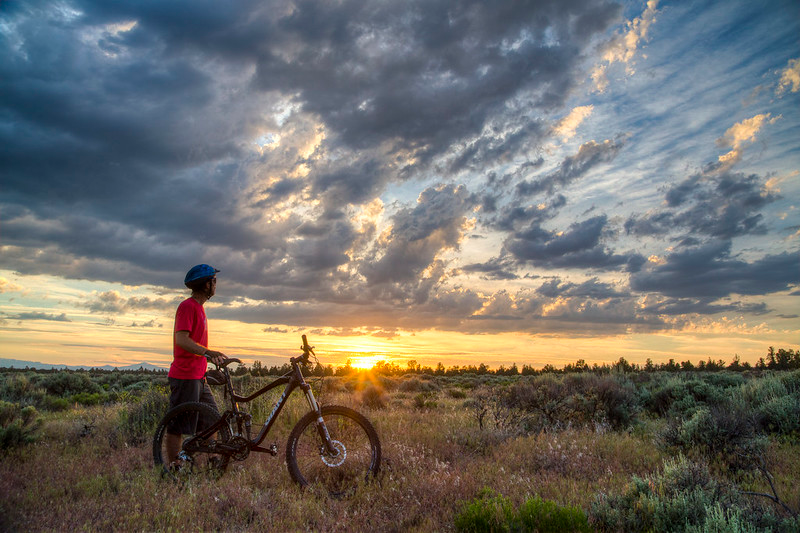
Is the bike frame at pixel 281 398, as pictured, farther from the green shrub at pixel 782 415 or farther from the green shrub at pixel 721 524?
the green shrub at pixel 782 415

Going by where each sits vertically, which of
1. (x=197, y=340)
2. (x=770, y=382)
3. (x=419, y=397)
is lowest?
(x=419, y=397)

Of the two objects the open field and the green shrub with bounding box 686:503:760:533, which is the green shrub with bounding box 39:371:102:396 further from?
the green shrub with bounding box 686:503:760:533

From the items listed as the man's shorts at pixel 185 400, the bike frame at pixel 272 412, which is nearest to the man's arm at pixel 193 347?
the bike frame at pixel 272 412

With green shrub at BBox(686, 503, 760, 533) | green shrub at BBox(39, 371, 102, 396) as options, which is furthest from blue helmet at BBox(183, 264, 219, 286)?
green shrub at BBox(39, 371, 102, 396)

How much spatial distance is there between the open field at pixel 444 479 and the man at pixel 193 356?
1.01 m

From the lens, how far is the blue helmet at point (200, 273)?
6707 millimetres

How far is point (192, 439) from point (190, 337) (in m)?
1.50

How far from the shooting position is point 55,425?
996cm

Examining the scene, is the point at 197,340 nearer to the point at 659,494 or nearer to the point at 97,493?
the point at 97,493

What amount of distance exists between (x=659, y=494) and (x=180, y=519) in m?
5.19

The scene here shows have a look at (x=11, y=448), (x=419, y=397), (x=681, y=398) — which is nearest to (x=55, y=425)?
(x=11, y=448)

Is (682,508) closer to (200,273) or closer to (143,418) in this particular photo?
(200,273)

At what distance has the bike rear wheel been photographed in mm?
6625

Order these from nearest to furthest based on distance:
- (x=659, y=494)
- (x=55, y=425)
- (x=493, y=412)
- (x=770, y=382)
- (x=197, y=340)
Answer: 1. (x=659, y=494)
2. (x=197, y=340)
3. (x=55, y=425)
4. (x=493, y=412)
5. (x=770, y=382)
